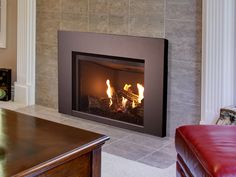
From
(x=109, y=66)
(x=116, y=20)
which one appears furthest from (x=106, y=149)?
(x=116, y=20)

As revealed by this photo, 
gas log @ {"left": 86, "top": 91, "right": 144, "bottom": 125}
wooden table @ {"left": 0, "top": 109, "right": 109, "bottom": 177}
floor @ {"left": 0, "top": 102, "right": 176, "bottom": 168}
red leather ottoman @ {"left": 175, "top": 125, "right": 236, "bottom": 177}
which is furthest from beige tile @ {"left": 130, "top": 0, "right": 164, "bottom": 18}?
wooden table @ {"left": 0, "top": 109, "right": 109, "bottom": 177}

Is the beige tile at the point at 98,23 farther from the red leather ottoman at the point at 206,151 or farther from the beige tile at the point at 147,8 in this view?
the red leather ottoman at the point at 206,151

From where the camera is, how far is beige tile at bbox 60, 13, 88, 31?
3.96 m

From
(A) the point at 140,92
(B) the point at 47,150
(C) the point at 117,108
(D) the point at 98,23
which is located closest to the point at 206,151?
(B) the point at 47,150

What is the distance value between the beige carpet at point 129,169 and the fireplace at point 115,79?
23.5 inches

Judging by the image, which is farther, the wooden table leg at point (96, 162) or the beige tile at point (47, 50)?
the beige tile at point (47, 50)

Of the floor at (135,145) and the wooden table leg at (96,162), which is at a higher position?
the wooden table leg at (96,162)

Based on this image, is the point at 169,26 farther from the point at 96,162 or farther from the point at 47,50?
the point at 96,162

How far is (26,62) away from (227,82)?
2.15m

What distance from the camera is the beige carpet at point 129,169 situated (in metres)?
2.82

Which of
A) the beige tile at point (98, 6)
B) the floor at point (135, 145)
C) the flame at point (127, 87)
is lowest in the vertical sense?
the floor at point (135, 145)

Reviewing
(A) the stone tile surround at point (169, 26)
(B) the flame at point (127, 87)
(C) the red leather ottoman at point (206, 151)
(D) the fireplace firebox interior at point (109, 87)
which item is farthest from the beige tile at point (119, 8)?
(C) the red leather ottoman at point (206, 151)

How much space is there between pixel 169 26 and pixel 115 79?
0.73 meters

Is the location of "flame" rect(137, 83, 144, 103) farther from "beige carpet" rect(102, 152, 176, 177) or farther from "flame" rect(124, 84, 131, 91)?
"beige carpet" rect(102, 152, 176, 177)
